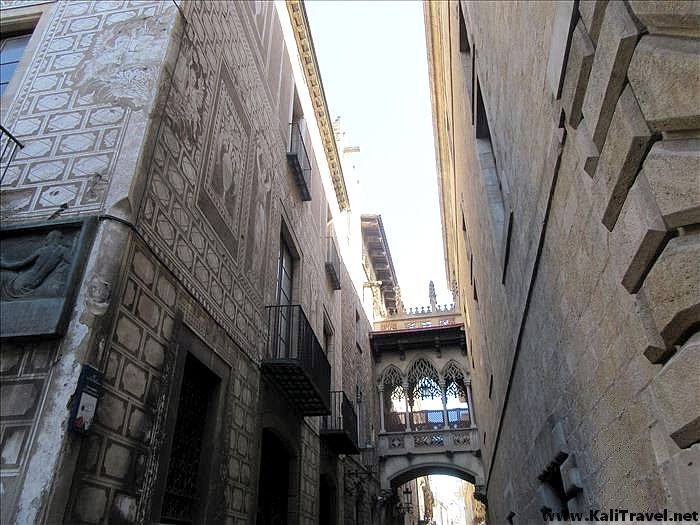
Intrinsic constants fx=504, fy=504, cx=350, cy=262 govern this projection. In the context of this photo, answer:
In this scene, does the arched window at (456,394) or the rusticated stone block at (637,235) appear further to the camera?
the arched window at (456,394)

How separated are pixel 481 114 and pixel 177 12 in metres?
3.79

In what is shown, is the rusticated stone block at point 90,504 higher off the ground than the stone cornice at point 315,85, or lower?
lower

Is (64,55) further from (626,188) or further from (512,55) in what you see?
(626,188)

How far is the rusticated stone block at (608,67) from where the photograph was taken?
6.42 ft

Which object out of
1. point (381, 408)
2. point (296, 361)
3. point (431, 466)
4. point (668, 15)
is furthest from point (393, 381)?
point (668, 15)

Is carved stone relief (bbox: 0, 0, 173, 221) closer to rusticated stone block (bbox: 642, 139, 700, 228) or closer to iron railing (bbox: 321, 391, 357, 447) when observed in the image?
rusticated stone block (bbox: 642, 139, 700, 228)

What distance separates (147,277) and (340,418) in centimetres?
838

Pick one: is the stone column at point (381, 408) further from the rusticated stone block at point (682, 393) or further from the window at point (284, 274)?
the rusticated stone block at point (682, 393)

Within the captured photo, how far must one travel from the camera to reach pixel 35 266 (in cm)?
356

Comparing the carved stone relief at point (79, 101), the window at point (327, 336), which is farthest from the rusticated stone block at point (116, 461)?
the window at point (327, 336)

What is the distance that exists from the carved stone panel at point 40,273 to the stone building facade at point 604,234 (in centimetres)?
323

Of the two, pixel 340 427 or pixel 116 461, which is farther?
pixel 340 427

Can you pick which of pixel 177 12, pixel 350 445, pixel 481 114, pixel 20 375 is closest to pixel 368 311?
pixel 350 445

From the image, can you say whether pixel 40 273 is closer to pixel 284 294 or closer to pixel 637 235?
pixel 637 235
